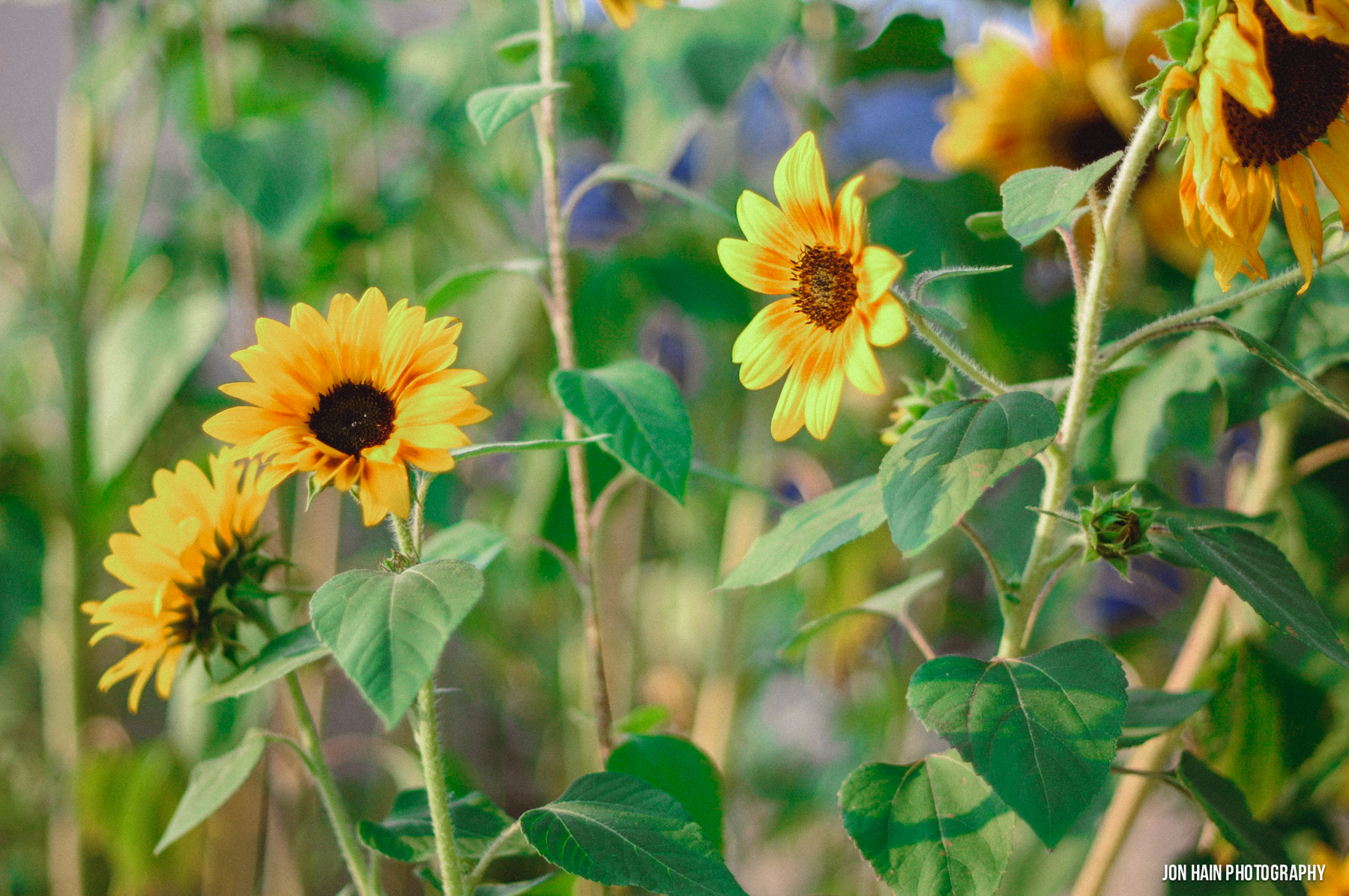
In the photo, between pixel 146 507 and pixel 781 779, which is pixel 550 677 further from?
pixel 146 507

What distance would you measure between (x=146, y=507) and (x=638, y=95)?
45cm

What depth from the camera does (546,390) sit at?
0.80 m

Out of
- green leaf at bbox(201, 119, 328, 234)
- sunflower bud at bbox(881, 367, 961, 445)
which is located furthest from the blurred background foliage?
sunflower bud at bbox(881, 367, 961, 445)

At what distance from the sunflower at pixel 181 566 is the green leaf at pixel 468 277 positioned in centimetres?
13

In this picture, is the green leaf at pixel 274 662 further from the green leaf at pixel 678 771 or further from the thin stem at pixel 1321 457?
the thin stem at pixel 1321 457

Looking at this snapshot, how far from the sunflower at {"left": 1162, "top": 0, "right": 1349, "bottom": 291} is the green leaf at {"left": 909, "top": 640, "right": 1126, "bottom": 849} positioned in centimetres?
14

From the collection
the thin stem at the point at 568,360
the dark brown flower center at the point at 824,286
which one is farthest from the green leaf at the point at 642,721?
the dark brown flower center at the point at 824,286

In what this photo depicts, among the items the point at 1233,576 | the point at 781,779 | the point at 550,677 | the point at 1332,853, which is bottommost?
the point at 781,779

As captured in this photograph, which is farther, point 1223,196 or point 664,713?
point 664,713

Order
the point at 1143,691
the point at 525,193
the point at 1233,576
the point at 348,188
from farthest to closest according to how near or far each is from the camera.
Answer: the point at 348,188 → the point at 525,193 → the point at 1143,691 → the point at 1233,576

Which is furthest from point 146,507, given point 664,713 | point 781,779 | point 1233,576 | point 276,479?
point 781,779

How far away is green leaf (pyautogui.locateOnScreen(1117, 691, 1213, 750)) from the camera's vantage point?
356mm

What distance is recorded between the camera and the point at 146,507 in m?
0.35

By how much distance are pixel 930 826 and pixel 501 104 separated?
304mm
